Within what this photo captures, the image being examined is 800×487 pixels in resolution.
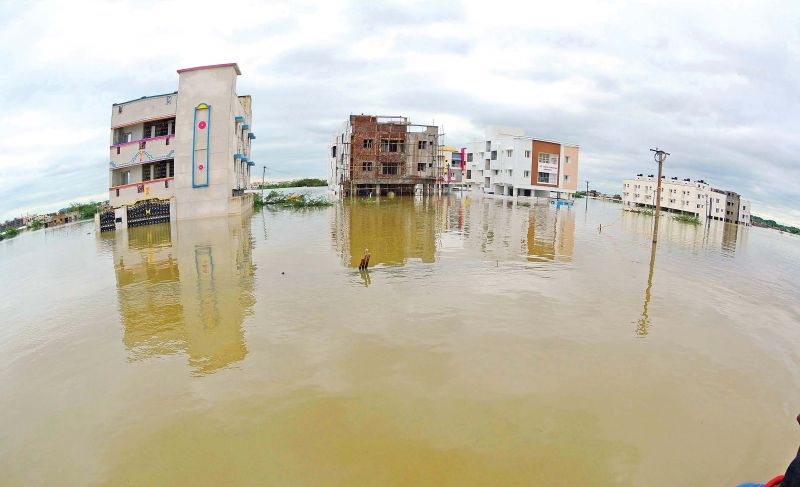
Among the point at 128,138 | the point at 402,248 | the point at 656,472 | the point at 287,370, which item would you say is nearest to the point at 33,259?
the point at 128,138

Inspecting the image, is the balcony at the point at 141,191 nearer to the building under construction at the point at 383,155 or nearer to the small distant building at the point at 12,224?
the small distant building at the point at 12,224

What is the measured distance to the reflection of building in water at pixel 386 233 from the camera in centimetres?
2619

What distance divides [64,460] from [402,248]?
21453mm

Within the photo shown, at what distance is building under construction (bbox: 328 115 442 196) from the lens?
6731 centimetres

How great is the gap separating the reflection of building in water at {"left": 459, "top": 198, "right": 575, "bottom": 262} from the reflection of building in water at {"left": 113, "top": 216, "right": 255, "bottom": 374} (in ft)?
48.9

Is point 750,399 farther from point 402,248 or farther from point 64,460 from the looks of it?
point 402,248

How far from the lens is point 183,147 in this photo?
4038 cm

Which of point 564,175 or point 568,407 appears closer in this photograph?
point 568,407

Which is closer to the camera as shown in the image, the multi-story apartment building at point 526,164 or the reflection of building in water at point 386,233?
the reflection of building in water at point 386,233

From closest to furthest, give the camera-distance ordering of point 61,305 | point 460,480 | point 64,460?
point 460,480 < point 64,460 < point 61,305

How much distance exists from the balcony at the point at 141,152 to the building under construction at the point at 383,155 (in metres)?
30.0

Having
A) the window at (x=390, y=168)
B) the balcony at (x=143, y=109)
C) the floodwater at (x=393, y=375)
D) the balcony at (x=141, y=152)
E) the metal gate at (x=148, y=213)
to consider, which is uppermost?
the balcony at (x=143, y=109)

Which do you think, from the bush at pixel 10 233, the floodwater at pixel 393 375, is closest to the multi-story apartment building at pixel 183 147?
the bush at pixel 10 233

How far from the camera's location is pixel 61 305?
17.4 m
